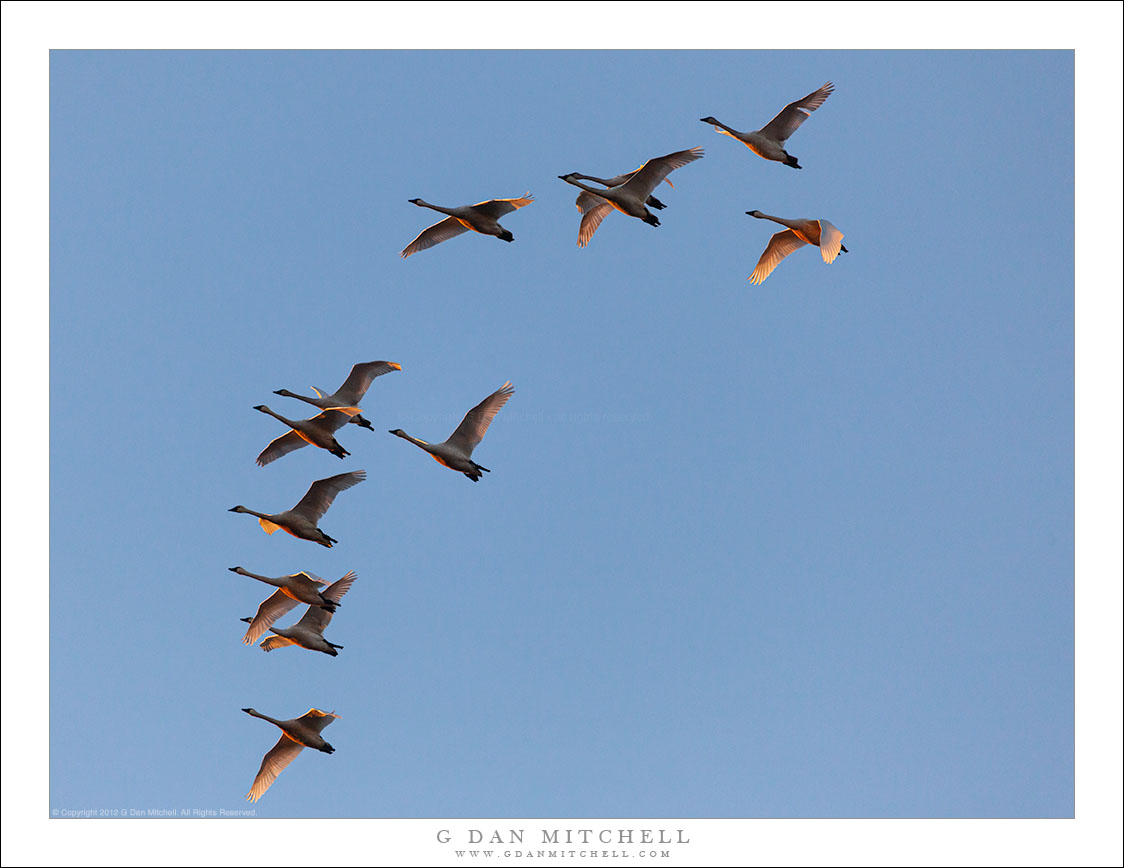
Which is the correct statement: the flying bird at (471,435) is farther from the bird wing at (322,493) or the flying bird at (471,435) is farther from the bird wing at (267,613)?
the bird wing at (267,613)

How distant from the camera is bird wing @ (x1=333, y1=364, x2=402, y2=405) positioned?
32.1 m

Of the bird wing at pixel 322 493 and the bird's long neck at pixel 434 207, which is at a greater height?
the bird's long neck at pixel 434 207

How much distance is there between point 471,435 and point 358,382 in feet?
8.35

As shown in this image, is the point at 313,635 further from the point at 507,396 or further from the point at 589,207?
the point at 589,207

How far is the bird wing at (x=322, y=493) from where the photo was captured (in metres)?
32.8

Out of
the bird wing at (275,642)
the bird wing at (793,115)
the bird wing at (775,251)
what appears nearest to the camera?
the bird wing at (793,115)

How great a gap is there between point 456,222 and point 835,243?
7651 millimetres

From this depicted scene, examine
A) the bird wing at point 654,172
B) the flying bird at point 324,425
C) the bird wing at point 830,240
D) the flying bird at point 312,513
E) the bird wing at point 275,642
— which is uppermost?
the bird wing at point 654,172

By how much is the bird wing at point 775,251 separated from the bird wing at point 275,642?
12.2 meters

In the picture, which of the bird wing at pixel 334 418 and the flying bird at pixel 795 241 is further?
the bird wing at pixel 334 418

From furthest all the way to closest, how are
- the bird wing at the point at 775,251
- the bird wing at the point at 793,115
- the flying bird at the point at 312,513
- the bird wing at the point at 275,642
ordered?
the bird wing at the point at 775,251
the bird wing at the point at 275,642
the flying bird at the point at 312,513
the bird wing at the point at 793,115

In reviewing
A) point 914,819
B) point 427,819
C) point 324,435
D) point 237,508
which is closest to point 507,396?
point 324,435

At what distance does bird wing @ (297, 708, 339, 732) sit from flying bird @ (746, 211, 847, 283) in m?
12.5

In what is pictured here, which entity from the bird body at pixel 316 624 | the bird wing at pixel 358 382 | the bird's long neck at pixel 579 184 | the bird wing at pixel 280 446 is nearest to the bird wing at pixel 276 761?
the bird body at pixel 316 624
